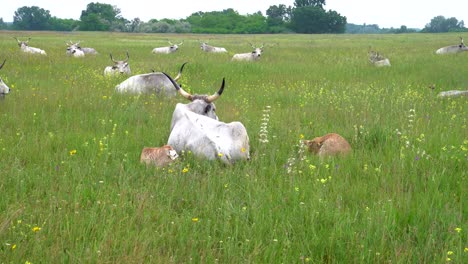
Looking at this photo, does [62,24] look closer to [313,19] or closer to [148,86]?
[313,19]

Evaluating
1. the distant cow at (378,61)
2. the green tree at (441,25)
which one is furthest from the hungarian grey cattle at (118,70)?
the green tree at (441,25)

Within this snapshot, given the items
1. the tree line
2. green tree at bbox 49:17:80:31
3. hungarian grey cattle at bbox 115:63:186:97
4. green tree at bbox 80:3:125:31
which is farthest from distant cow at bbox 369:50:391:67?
green tree at bbox 49:17:80:31

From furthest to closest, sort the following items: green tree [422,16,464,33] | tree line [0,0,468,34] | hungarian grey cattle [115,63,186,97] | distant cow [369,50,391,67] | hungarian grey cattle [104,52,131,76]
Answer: green tree [422,16,464,33] → tree line [0,0,468,34] → distant cow [369,50,391,67] → hungarian grey cattle [104,52,131,76] → hungarian grey cattle [115,63,186,97]

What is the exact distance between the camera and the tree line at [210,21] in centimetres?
8981

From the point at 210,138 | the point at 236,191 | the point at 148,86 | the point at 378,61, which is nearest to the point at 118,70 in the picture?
the point at 148,86

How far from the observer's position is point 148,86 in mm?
12148

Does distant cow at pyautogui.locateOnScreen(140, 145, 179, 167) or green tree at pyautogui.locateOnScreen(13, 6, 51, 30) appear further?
green tree at pyautogui.locateOnScreen(13, 6, 51, 30)

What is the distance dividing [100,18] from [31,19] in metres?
23.0

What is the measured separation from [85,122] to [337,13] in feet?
296

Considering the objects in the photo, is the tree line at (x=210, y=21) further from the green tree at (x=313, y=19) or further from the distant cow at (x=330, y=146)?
the distant cow at (x=330, y=146)

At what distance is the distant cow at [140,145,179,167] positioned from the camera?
19.4 feet

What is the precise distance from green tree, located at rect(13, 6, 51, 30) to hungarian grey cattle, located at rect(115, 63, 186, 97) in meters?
101

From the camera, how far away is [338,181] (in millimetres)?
5207

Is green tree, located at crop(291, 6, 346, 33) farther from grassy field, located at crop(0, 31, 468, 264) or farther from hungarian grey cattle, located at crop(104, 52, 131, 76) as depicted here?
grassy field, located at crop(0, 31, 468, 264)
